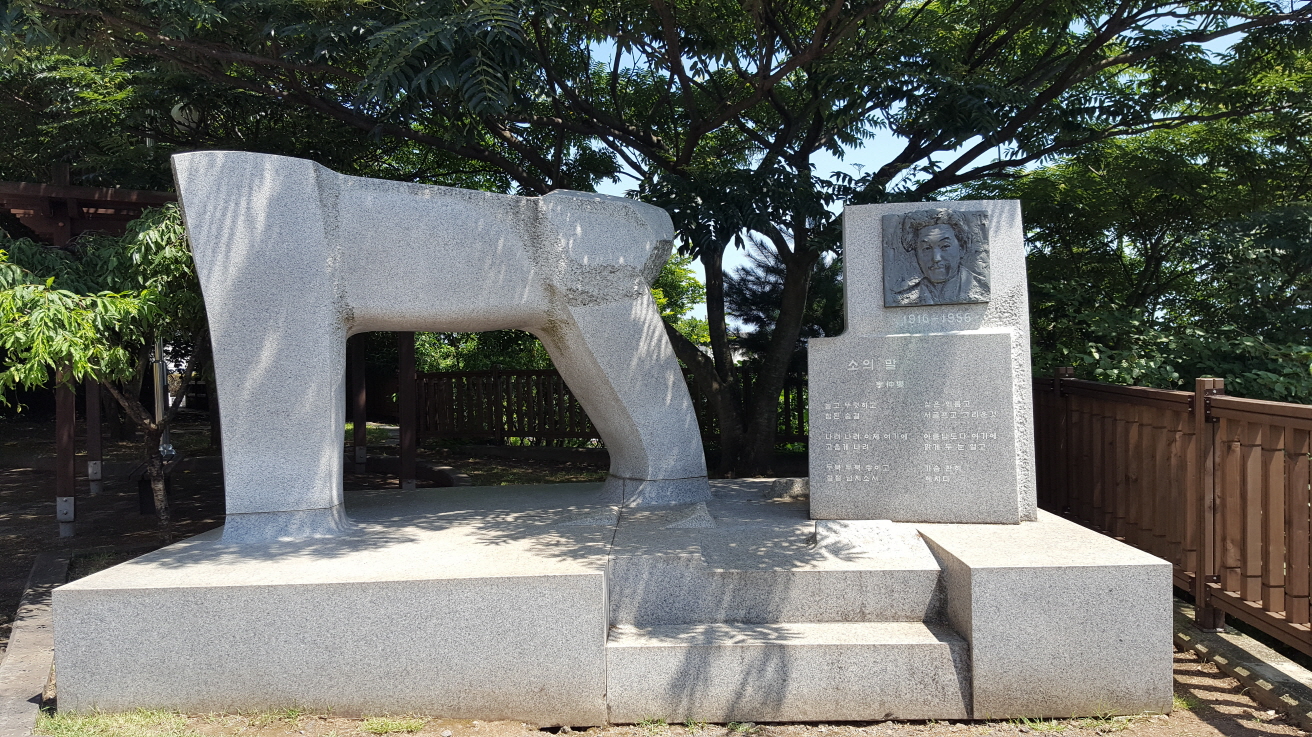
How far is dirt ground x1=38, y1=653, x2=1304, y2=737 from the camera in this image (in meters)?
4.13

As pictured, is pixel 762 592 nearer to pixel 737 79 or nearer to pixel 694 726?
pixel 694 726

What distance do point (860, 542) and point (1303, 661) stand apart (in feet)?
9.78

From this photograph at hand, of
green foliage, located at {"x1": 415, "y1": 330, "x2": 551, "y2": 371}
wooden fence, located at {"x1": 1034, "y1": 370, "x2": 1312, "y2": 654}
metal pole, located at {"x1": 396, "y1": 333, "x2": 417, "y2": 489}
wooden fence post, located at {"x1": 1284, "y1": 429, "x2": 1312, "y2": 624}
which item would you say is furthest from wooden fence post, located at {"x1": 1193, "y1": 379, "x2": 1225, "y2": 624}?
green foliage, located at {"x1": 415, "y1": 330, "x2": 551, "y2": 371}

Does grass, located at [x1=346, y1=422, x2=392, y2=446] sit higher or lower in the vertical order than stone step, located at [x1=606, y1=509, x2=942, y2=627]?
higher

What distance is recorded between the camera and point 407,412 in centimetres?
975

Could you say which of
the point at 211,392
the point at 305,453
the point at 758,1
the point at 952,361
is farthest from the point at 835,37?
the point at 211,392

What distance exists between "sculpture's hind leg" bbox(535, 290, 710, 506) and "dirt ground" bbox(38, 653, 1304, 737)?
2373 mm

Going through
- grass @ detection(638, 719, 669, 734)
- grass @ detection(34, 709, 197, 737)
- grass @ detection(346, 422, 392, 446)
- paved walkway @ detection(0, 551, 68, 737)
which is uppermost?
grass @ detection(346, 422, 392, 446)

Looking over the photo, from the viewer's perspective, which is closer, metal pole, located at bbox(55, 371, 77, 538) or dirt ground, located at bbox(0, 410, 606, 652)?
dirt ground, located at bbox(0, 410, 606, 652)

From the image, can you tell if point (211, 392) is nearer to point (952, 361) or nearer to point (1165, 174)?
point (952, 361)

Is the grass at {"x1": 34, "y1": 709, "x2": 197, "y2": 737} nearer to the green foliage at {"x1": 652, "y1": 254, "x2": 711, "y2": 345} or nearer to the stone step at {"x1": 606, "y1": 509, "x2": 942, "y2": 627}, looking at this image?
the stone step at {"x1": 606, "y1": 509, "x2": 942, "y2": 627}

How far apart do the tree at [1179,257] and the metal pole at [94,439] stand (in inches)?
371

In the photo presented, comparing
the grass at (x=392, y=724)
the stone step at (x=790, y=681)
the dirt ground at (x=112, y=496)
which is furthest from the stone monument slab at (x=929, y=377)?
the dirt ground at (x=112, y=496)

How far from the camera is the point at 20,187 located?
792cm
